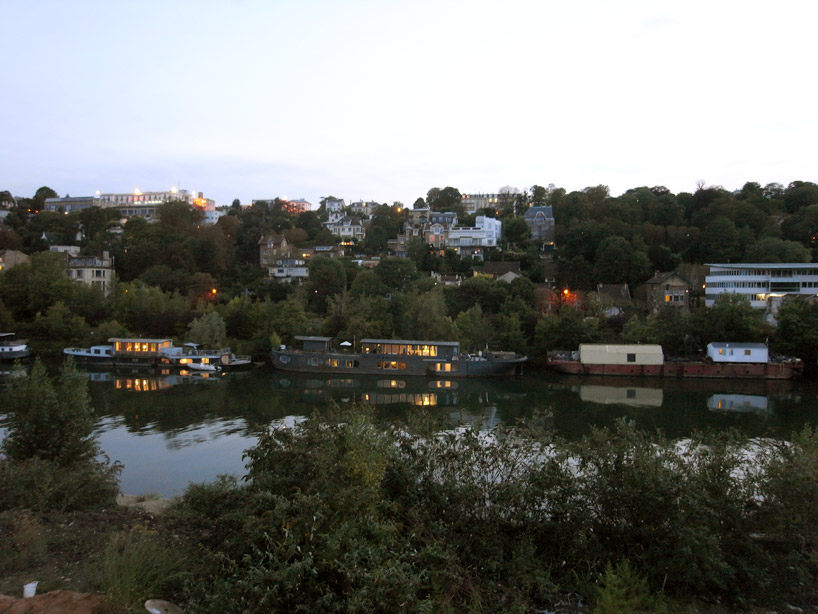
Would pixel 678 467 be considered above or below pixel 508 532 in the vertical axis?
above

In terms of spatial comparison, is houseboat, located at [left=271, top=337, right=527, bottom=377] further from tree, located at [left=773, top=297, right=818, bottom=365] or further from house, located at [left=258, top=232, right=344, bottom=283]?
house, located at [left=258, top=232, right=344, bottom=283]

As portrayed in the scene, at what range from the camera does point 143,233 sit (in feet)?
160

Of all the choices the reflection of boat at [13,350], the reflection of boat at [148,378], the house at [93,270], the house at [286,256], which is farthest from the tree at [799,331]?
the house at [93,270]

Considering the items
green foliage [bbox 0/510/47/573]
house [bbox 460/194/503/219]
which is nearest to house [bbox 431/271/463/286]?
house [bbox 460/194/503/219]

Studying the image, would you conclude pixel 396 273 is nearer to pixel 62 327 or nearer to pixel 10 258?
pixel 62 327

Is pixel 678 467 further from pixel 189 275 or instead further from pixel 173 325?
pixel 189 275

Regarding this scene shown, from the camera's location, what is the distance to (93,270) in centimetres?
4516

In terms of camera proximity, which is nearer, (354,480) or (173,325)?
(354,480)

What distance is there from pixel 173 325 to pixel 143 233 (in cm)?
1511

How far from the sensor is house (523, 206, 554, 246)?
53.4 m

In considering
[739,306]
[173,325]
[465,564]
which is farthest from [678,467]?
[173,325]

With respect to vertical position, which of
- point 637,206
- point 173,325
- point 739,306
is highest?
point 637,206

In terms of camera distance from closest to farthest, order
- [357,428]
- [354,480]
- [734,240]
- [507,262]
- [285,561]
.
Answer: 1. [285,561]
2. [354,480]
3. [357,428]
4. [734,240]
5. [507,262]

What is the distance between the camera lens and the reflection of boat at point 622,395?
76.7ft
